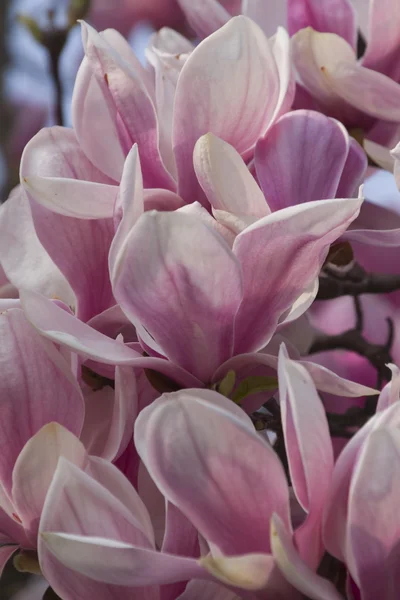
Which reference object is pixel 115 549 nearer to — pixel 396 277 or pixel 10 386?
pixel 10 386

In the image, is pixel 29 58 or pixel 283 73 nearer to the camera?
pixel 283 73

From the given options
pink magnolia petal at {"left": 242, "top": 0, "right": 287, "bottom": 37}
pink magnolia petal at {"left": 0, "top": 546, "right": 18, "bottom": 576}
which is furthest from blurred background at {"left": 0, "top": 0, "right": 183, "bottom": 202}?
pink magnolia petal at {"left": 0, "top": 546, "right": 18, "bottom": 576}

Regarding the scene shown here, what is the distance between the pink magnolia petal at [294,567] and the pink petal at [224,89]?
10cm

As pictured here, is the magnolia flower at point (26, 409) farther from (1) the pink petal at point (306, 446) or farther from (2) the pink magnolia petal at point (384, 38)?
(2) the pink magnolia petal at point (384, 38)

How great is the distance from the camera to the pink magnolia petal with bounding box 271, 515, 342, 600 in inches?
6.2

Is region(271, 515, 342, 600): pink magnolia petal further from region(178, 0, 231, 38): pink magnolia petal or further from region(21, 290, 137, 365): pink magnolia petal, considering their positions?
region(178, 0, 231, 38): pink magnolia petal

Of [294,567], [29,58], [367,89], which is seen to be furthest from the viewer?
[29,58]

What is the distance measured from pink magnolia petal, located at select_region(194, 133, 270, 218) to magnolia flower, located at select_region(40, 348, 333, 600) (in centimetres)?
5

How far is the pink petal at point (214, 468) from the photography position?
0.16m

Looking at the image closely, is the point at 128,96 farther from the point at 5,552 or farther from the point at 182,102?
the point at 5,552

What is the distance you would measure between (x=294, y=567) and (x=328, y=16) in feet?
0.64

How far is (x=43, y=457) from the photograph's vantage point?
7.5 inches

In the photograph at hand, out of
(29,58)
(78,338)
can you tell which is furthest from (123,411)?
(29,58)

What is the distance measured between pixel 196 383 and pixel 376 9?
0.47 feet
